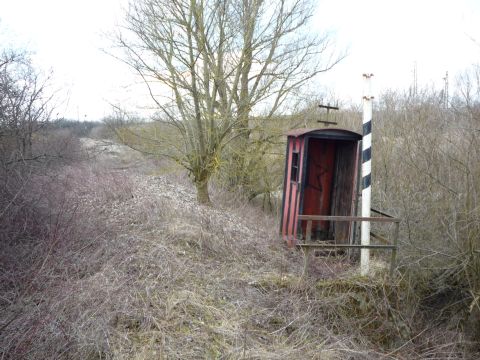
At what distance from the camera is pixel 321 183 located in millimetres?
7922

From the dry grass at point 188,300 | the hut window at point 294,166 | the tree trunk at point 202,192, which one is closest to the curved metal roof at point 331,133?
the hut window at point 294,166

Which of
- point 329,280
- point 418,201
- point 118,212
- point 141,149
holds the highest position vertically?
point 141,149

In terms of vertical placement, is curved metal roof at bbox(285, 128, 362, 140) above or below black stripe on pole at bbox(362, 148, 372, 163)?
above

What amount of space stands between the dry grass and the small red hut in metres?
0.70

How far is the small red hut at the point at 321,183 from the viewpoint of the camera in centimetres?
724

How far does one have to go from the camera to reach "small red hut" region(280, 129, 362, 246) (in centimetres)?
724

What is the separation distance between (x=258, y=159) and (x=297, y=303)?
7.39 metres

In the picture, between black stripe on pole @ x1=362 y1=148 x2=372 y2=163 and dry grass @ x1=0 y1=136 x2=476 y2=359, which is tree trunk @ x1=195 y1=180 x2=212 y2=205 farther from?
black stripe on pole @ x1=362 y1=148 x2=372 y2=163

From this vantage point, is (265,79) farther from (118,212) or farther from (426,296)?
(426,296)

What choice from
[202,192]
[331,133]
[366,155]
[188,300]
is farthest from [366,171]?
[202,192]

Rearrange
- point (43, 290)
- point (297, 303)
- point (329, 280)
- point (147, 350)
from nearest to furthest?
1. point (147, 350)
2. point (43, 290)
3. point (297, 303)
4. point (329, 280)

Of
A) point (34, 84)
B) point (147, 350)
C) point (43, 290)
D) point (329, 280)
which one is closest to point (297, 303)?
point (329, 280)

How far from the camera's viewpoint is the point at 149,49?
9.49 meters

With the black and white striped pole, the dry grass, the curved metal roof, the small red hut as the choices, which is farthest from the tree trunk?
the black and white striped pole
